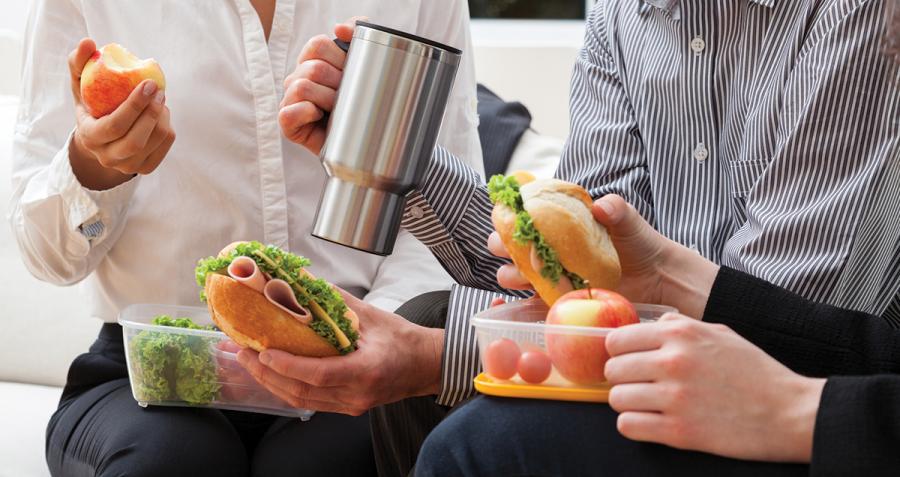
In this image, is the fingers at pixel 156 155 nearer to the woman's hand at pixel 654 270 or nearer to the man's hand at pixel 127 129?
the man's hand at pixel 127 129

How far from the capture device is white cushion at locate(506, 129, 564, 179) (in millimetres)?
2027

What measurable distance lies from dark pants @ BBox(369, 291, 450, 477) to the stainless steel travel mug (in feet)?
0.56

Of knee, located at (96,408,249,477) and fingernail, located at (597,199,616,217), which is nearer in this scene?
fingernail, located at (597,199,616,217)

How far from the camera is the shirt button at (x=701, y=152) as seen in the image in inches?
52.5

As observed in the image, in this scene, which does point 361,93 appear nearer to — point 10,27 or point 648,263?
point 648,263

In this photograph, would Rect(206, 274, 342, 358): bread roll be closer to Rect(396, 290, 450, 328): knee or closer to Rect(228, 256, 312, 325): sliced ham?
Rect(228, 256, 312, 325): sliced ham

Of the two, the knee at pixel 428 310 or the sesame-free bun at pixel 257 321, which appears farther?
the knee at pixel 428 310

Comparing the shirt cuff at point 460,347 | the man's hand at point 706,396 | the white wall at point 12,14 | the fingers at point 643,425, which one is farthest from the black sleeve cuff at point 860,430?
the white wall at point 12,14

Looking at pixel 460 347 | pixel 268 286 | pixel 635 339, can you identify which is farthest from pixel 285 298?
pixel 635 339

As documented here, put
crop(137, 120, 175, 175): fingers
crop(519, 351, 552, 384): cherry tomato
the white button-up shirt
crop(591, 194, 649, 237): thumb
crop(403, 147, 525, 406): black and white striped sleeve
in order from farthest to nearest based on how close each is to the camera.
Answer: the white button-up shirt < crop(137, 120, 175, 175): fingers < crop(403, 147, 525, 406): black and white striped sleeve < crop(591, 194, 649, 237): thumb < crop(519, 351, 552, 384): cherry tomato

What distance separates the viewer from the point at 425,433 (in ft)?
4.42

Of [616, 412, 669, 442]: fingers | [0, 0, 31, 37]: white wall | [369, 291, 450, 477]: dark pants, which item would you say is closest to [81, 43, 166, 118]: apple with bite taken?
[369, 291, 450, 477]: dark pants

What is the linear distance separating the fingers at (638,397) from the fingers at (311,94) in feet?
1.81

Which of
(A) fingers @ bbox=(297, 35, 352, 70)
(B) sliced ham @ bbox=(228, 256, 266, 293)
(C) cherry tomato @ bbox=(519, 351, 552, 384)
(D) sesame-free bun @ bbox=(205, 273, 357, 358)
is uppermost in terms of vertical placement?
(A) fingers @ bbox=(297, 35, 352, 70)
